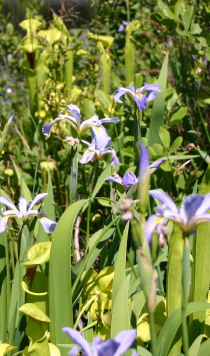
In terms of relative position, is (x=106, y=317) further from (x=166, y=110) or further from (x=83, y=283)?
(x=166, y=110)

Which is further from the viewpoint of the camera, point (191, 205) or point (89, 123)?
point (89, 123)

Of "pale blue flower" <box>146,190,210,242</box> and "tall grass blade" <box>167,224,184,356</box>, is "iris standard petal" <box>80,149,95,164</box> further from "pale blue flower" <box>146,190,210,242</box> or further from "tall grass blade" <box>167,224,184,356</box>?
"pale blue flower" <box>146,190,210,242</box>

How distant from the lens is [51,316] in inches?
34.8

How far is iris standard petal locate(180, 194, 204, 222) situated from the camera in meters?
0.53

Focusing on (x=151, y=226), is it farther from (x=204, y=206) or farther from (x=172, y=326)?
(x=172, y=326)

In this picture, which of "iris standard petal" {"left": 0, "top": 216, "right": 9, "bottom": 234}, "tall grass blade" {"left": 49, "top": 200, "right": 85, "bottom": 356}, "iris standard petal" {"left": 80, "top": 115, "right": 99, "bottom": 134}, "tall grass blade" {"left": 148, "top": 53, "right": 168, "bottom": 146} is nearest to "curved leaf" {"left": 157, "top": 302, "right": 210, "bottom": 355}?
"tall grass blade" {"left": 49, "top": 200, "right": 85, "bottom": 356}

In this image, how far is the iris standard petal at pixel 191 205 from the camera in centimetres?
53

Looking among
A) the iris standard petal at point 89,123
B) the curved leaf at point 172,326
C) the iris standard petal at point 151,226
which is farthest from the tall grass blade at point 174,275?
the iris standard petal at point 89,123

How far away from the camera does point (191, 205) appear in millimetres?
541

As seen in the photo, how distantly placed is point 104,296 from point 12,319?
0.25 m

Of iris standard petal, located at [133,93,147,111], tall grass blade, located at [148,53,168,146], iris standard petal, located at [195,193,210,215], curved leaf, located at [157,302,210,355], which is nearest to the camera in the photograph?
iris standard petal, located at [195,193,210,215]

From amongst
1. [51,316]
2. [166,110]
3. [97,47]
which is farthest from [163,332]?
[97,47]

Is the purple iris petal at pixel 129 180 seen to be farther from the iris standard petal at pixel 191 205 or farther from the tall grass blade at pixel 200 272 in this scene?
the iris standard petal at pixel 191 205

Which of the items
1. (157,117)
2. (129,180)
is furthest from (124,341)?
(157,117)
